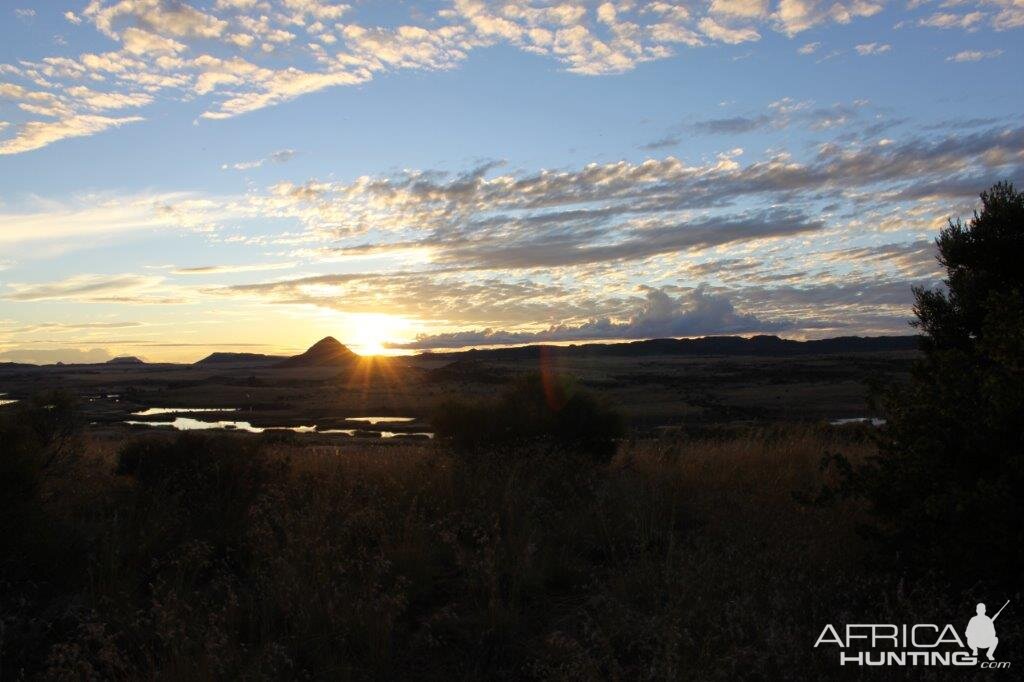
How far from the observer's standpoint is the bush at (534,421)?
10.6m

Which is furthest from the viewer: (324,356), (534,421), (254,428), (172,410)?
(324,356)

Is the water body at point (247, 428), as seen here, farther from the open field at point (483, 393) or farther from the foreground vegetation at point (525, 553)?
the foreground vegetation at point (525, 553)

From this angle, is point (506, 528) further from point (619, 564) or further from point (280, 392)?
point (280, 392)

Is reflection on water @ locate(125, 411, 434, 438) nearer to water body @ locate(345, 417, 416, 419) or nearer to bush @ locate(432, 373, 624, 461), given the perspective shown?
water body @ locate(345, 417, 416, 419)

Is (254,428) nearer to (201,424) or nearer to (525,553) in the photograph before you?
(201,424)

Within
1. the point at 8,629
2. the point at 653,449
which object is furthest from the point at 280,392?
the point at 8,629

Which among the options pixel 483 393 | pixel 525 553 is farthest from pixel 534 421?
pixel 483 393

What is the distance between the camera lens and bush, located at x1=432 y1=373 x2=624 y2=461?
10.6 meters

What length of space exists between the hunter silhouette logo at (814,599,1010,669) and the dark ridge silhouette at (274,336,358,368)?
166 metres

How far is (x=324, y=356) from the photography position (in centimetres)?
18500

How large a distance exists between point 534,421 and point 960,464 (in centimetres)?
652

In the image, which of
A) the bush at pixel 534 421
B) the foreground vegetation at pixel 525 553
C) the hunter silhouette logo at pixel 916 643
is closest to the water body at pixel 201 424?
the bush at pixel 534 421

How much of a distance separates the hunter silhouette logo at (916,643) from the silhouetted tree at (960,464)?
1.27ft

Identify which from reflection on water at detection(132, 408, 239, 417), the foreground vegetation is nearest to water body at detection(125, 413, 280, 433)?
reflection on water at detection(132, 408, 239, 417)
